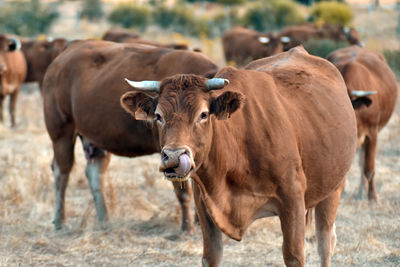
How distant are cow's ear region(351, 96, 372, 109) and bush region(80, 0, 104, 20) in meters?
39.5

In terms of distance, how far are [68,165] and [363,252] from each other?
3.24 metres

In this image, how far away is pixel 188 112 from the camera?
3576 millimetres

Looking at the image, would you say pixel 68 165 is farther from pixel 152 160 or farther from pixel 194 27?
pixel 194 27

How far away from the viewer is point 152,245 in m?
5.98

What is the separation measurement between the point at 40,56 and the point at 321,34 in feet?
29.8

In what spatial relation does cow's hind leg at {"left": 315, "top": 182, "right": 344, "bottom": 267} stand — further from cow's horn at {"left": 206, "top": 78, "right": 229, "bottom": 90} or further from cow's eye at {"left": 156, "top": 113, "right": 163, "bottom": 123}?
cow's eye at {"left": 156, "top": 113, "right": 163, "bottom": 123}

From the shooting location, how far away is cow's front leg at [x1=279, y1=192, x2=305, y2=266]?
156 inches

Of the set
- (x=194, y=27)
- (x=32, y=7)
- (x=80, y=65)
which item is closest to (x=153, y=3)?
(x=194, y=27)

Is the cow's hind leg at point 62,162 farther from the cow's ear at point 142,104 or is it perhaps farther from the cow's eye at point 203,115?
the cow's eye at point 203,115

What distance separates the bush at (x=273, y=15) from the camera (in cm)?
3588

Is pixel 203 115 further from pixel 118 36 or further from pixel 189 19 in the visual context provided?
pixel 189 19

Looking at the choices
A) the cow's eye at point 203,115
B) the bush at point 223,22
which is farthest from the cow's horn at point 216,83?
the bush at point 223,22

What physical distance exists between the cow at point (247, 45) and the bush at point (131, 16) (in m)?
18.5

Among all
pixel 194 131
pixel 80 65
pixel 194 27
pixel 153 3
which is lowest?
pixel 153 3
